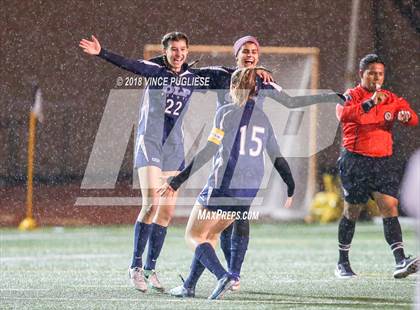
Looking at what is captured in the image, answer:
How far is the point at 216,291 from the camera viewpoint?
25.1 feet

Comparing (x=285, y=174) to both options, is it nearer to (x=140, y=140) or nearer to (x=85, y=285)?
(x=140, y=140)

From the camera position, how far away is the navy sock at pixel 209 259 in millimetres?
7656

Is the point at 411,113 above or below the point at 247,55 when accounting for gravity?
below

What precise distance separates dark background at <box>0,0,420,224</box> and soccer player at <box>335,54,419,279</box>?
36.9ft

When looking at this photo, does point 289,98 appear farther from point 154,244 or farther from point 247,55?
point 154,244

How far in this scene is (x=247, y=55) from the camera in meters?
8.56

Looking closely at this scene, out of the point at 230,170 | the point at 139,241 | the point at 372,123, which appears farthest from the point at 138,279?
the point at 372,123

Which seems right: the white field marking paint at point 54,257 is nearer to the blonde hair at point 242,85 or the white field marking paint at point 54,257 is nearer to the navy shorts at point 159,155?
the navy shorts at point 159,155

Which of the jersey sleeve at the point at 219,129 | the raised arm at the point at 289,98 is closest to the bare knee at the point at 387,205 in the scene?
the raised arm at the point at 289,98

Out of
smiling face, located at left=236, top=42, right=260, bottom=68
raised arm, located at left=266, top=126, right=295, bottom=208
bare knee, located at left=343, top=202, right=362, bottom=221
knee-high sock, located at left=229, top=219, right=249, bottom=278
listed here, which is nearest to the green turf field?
knee-high sock, located at left=229, top=219, right=249, bottom=278

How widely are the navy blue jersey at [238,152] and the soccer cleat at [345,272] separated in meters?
1.93

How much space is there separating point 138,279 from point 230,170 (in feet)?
4.31

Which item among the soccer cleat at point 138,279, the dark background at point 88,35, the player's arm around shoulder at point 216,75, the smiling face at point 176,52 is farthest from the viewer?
the dark background at point 88,35

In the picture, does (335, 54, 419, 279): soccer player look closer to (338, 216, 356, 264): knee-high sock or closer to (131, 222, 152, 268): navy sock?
(338, 216, 356, 264): knee-high sock
